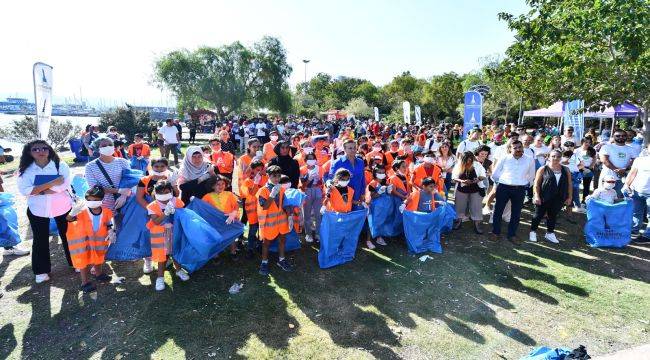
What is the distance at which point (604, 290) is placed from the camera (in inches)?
190

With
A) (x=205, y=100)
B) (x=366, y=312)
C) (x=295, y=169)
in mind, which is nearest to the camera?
(x=366, y=312)

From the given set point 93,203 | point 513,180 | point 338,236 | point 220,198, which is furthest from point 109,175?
point 513,180

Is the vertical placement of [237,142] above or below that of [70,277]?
above

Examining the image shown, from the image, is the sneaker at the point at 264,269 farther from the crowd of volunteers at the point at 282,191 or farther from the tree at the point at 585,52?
the tree at the point at 585,52

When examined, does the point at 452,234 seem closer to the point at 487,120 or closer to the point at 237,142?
the point at 237,142

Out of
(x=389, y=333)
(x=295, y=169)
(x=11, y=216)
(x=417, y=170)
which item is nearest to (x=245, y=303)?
(x=389, y=333)

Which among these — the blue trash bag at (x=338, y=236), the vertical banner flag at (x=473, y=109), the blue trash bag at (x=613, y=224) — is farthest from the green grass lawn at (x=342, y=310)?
the vertical banner flag at (x=473, y=109)

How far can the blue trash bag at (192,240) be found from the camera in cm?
458

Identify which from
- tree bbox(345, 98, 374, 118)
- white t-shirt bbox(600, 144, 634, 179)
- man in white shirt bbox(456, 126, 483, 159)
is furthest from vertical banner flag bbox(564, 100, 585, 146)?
tree bbox(345, 98, 374, 118)

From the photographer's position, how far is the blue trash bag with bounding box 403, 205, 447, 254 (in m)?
5.78

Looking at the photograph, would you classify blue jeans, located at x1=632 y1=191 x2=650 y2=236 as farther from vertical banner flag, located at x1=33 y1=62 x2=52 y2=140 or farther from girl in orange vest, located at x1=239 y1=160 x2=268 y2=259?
vertical banner flag, located at x1=33 y1=62 x2=52 y2=140

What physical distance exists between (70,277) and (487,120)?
1673 inches

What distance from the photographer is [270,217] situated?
4922 mm

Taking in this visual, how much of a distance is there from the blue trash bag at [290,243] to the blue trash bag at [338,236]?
23.7 inches
